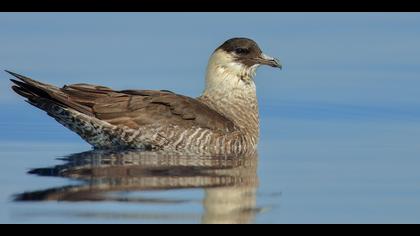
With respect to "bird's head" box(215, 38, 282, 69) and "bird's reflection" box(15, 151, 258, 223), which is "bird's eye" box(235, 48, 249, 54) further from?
"bird's reflection" box(15, 151, 258, 223)

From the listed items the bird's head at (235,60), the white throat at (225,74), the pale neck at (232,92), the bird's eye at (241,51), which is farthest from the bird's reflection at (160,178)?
the bird's eye at (241,51)

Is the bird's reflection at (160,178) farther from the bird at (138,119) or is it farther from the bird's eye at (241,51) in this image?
the bird's eye at (241,51)

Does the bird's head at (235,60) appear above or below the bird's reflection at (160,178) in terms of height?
above

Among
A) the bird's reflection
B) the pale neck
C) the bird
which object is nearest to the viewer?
the bird's reflection

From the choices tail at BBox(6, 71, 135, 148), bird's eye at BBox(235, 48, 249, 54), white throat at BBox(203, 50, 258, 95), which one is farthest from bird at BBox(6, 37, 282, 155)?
bird's eye at BBox(235, 48, 249, 54)

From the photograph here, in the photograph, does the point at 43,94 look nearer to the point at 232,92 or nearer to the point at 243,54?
the point at 232,92

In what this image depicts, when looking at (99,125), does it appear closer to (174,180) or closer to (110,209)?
(174,180)

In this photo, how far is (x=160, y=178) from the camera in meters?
15.2

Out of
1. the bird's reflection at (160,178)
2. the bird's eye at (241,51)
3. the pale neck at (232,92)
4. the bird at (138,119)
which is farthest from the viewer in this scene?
the bird's eye at (241,51)

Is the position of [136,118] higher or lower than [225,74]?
lower

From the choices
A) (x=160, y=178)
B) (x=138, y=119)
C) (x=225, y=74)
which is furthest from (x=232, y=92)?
(x=160, y=178)

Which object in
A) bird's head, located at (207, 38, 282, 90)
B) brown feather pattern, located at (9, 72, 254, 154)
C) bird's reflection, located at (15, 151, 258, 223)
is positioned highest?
bird's head, located at (207, 38, 282, 90)

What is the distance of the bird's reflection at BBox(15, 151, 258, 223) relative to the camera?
1398 cm

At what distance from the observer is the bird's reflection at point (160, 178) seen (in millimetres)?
13977
